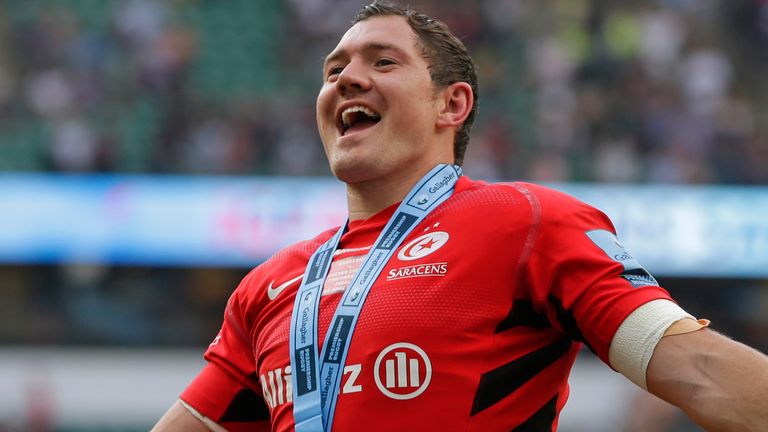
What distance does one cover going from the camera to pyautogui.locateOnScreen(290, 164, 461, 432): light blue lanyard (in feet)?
9.61

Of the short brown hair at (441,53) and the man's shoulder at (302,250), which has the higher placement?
the short brown hair at (441,53)

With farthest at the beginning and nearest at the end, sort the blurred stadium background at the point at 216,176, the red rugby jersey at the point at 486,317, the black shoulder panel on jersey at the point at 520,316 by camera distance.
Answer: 1. the blurred stadium background at the point at 216,176
2. the black shoulder panel on jersey at the point at 520,316
3. the red rugby jersey at the point at 486,317

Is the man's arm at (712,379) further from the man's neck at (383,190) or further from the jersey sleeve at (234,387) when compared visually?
the jersey sleeve at (234,387)

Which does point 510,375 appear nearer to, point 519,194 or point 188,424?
point 519,194

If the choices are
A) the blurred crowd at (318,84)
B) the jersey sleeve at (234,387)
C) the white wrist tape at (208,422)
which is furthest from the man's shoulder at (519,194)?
the blurred crowd at (318,84)

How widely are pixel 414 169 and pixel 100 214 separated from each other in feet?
28.7

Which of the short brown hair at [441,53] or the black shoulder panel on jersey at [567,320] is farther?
the short brown hair at [441,53]

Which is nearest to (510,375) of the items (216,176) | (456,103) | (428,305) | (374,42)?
(428,305)

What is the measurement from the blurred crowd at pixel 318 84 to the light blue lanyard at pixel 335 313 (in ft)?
28.8

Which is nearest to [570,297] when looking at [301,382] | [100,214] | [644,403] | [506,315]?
[506,315]

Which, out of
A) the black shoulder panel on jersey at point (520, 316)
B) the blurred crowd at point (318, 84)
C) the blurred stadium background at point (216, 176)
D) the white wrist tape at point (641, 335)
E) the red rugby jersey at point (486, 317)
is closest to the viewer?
the white wrist tape at point (641, 335)

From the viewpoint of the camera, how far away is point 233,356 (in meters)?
3.44

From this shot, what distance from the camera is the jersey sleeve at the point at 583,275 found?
269cm

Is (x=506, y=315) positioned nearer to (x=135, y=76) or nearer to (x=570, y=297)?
(x=570, y=297)
